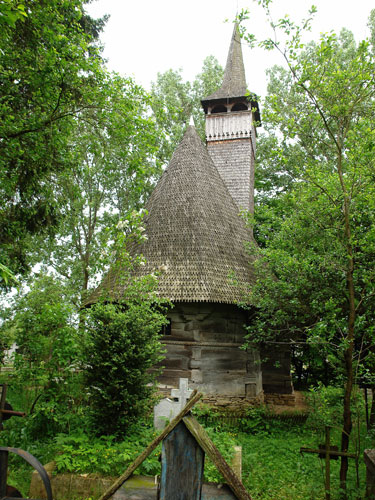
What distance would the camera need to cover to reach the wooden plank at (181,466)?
1.46 meters

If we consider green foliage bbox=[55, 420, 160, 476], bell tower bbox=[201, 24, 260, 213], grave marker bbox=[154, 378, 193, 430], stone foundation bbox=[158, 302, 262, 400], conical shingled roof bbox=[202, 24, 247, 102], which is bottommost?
green foliage bbox=[55, 420, 160, 476]

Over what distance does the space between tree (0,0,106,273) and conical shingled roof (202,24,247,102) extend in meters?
9.34

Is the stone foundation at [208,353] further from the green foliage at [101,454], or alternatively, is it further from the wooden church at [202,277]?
the green foliage at [101,454]

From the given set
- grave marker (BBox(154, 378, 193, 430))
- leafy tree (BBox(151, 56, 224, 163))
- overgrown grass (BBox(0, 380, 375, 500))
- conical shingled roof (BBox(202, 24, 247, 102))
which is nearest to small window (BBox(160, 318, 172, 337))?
grave marker (BBox(154, 378, 193, 430))

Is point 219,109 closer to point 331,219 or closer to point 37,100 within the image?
point 37,100

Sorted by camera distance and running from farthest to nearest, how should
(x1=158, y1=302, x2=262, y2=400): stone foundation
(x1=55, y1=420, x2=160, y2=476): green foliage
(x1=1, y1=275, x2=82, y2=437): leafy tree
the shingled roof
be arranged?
the shingled roof < (x1=158, y1=302, x2=262, y2=400): stone foundation < (x1=1, y1=275, x2=82, y2=437): leafy tree < (x1=55, y1=420, x2=160, y2=476): green foliage

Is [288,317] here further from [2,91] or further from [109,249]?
[2,91]

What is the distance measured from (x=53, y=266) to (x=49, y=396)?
15.6 m

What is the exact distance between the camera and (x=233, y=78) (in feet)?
55.9

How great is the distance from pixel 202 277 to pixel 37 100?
16.4 feet

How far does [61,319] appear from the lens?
5562 millimetres

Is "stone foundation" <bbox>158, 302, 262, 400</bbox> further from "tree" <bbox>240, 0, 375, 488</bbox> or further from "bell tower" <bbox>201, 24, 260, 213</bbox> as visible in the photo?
"bell tower" <bbox>201, 24, 260, 213</bbox>

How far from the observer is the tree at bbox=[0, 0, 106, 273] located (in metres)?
6.37

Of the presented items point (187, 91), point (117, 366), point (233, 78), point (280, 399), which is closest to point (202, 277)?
point (117, 366)
